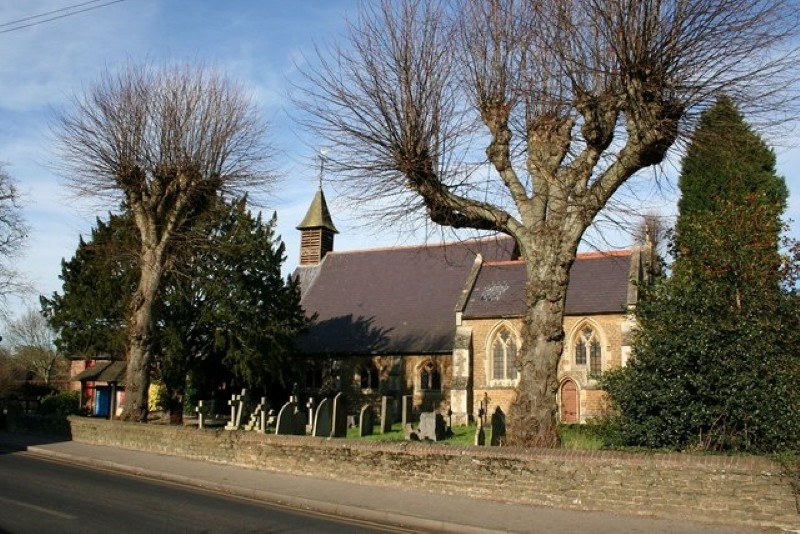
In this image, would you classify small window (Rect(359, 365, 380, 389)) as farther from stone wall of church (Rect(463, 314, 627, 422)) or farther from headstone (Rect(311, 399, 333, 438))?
headstone (Rect(311, 399, 333, 438))

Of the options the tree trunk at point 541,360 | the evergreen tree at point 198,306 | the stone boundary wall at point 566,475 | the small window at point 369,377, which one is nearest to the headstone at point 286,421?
the stone boundary wall at point 566,475

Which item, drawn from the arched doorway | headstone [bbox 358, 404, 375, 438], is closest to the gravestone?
headstone [bbox 358, 404, 375, 438]

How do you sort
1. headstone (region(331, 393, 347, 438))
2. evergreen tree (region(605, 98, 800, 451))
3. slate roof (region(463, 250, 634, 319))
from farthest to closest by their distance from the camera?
slate roof (region(463, 250, 634, 319)) → headstone (region(331, 393, 347, 438)) → evergreen tree (region(605, 98, 800, 451))

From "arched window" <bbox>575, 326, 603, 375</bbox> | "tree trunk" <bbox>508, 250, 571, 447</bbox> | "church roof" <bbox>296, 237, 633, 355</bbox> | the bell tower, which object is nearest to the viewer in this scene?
"tree trunk" <bbox>508, 250, 571, 447</bbox>

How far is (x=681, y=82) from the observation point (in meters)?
11.0

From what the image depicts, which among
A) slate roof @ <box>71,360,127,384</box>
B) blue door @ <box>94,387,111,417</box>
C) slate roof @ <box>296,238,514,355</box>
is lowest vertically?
blue door @ <box>94,387,111,417</box>

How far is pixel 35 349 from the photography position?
6322 centimetres

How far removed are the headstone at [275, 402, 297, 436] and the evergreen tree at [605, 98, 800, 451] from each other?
7.35m

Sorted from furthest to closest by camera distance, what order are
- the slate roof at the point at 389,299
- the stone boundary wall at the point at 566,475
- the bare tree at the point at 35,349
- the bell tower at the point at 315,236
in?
the bare tree at the point at 35,349
the bell tower at the point at 315,236
the slate roof at the point at 389,299
the stone boundary wall at the point at 566,475

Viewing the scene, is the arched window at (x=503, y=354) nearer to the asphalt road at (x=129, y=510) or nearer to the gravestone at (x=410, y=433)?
the gravestone at (x=410, y=433)

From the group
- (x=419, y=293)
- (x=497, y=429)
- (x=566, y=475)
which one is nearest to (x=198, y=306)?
(x=419, y=293)

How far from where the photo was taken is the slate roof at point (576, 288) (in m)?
30.4

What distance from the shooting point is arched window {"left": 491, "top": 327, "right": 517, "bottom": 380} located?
3179 cm

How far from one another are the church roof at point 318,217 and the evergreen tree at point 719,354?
3165cm
